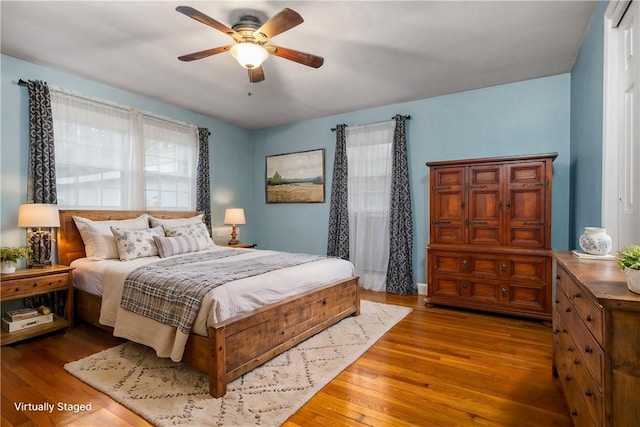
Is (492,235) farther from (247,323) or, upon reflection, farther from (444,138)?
(247,323)

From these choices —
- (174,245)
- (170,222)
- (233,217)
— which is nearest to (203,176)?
(233,217)

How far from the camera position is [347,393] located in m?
2.03

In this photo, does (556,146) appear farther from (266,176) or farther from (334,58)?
(266,176)

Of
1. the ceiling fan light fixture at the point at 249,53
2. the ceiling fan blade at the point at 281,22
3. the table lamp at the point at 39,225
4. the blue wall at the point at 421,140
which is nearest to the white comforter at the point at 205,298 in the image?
the table lamp at the point at 39,225

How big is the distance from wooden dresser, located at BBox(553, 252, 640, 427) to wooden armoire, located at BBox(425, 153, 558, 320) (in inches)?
73.2

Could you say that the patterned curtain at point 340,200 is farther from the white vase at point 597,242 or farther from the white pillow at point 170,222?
the white vase at point 597,242

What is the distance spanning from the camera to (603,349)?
3.56 ft

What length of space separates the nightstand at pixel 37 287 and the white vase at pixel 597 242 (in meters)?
4.18

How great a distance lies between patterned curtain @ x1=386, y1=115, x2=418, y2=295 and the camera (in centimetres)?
441

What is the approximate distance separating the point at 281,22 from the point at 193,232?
2.67m

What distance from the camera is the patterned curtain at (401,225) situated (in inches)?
173

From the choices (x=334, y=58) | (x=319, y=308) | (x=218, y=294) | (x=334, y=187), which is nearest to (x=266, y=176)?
(x=334, y=187)

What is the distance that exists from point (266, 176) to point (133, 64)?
9.27ft

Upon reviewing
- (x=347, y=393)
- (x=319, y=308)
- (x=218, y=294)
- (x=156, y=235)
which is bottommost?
(x=347, y=393)
